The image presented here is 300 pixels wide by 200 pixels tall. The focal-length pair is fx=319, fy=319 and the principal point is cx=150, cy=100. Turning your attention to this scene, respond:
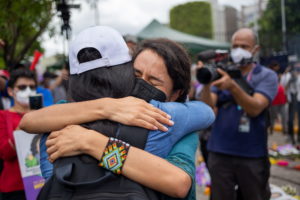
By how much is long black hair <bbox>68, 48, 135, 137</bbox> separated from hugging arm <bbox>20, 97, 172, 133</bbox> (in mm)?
30

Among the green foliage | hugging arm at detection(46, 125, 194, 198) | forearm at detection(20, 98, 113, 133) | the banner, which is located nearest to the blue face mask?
forearm at detection(20, 98, 113, 133)

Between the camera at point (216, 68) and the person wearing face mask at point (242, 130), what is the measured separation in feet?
0.15

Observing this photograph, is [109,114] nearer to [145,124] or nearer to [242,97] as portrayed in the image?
[145,124]

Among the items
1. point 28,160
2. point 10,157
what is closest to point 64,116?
point 28,160

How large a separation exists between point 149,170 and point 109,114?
241 millimetres

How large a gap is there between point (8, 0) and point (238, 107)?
2116mm

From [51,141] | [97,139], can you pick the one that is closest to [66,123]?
[51,141]

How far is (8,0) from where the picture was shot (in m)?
2.57

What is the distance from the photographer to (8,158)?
7.88ft

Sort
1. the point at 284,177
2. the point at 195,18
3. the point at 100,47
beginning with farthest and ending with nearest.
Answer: the point at 195,18 → the point at 284,177 → the point at 100,47

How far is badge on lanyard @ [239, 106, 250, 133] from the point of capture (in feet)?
8.95

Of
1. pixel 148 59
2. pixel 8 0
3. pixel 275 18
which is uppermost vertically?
pixel 8 0

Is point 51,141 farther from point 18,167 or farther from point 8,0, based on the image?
point 8,0

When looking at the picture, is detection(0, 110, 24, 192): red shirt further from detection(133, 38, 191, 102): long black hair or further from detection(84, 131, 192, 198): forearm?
detection(84, 131, 192, 198): forearm
